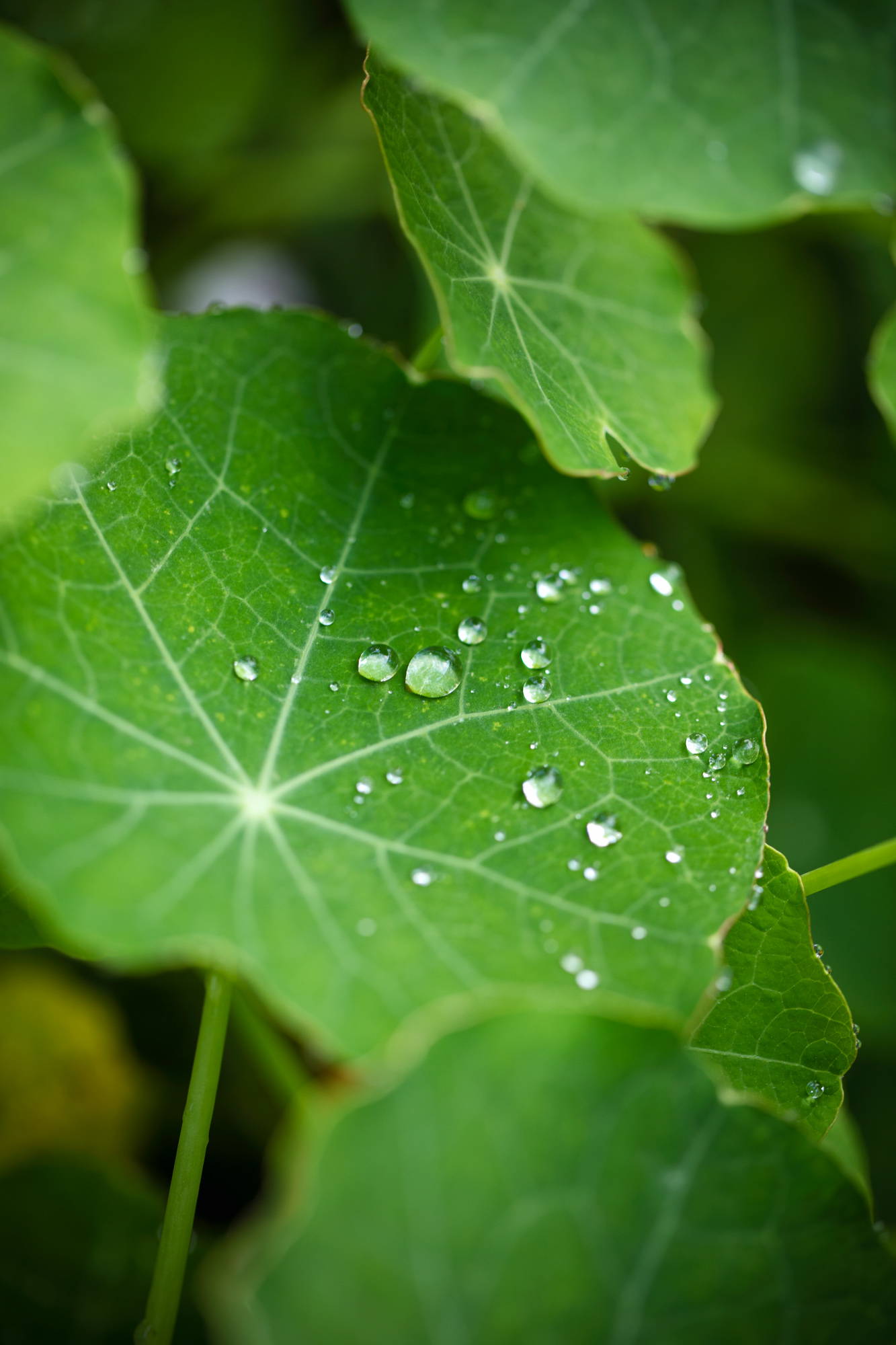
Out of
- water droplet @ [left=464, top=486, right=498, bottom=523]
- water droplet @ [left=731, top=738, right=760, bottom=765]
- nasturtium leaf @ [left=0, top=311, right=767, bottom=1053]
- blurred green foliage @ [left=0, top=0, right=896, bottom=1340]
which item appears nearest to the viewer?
nasturtium leaf @ [left=0, top=311, right=767, bottom=1053]

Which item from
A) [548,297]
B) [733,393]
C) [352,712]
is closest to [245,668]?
[352,712]

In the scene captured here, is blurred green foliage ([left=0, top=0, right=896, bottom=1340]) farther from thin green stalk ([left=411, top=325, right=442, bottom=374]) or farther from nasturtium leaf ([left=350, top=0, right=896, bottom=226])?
nasturtium leaf ([left=350, top=0, right=896, bottom=226])

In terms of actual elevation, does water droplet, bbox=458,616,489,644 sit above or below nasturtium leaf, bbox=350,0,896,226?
below

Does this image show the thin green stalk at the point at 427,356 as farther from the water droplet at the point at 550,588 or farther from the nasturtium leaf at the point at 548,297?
the water droplet at the point at 550,588

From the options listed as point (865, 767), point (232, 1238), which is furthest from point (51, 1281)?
point (865, 767)

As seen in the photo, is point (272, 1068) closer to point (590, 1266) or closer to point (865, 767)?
point (590, 1266)

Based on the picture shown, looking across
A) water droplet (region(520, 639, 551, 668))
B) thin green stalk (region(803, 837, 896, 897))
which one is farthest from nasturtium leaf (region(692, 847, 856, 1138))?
water droplet (region(520, 639, 551, 668))

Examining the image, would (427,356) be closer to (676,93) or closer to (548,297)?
(548,297)

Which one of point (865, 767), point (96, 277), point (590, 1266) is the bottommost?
point (865, 767)
